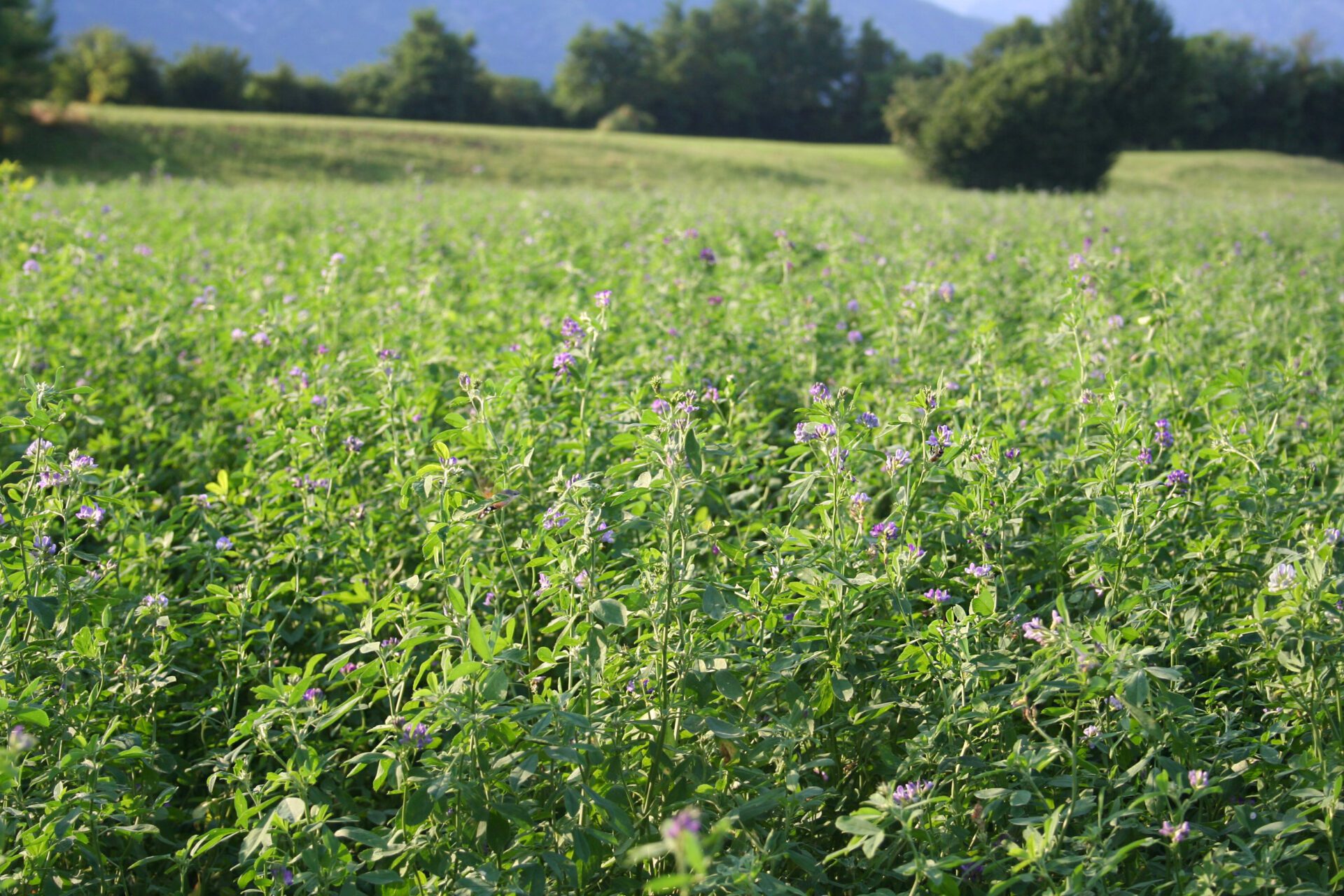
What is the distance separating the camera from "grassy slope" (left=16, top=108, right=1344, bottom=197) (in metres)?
25.8

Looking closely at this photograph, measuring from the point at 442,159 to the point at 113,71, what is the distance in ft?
77.8

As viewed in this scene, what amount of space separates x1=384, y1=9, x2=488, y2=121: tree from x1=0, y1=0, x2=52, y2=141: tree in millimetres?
22626

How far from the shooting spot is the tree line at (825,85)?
107 feet

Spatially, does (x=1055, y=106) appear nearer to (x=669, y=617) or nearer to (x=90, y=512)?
(x=669, y=617)

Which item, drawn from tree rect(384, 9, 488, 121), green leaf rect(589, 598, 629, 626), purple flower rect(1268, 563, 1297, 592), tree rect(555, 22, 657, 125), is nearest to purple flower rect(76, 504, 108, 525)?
green leaf rect(589, 598, 629, 626)

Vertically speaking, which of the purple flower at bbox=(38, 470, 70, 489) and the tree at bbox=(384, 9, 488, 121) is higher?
the tree at bbox=(384, 9, 488, 121)

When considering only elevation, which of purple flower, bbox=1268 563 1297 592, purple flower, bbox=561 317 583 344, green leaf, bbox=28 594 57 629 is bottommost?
green leaf, bbox=28 594 57 629

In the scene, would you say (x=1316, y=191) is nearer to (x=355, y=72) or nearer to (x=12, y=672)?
(x=12, y=672)

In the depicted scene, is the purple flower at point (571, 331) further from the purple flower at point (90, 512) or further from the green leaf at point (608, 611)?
the purple flower at point (90, 512)

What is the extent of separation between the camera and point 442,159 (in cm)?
2900

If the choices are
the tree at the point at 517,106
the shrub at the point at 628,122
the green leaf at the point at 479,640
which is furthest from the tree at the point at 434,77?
the green leaf at the point at 479,640

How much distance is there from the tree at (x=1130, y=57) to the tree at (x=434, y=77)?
3164 centimetres

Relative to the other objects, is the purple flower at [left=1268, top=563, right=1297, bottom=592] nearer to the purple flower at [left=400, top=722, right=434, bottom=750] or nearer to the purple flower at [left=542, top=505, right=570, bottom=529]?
the purple flower at [left=542, top=505, right=570, bottom=529]

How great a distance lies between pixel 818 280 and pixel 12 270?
503 cm
